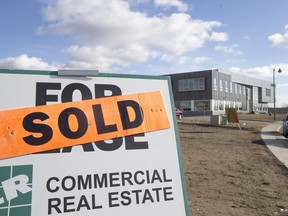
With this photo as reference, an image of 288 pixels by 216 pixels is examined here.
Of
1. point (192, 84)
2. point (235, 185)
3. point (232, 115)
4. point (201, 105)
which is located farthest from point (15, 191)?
point (192, 84)

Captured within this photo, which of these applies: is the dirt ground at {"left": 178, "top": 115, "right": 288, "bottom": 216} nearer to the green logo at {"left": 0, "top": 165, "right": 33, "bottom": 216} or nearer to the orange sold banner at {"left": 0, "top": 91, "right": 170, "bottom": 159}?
the orange sold banner at {"left": 0, "top": 91, "right": 170, "bottom": 159}

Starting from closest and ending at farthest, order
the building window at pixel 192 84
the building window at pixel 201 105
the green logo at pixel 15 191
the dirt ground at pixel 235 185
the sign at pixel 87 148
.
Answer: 1. the green logo at pixel 15 191
2. the sign at pixel 87 148
3. the dirt ground at pixel 235 185
4. the building window at pixel 201 105
5. the building window at pixel 192 84

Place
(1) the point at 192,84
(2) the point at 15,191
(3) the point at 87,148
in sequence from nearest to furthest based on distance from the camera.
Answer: (2) the point at 15,191
(3) the point at 87,148
(1) the point at 192,84

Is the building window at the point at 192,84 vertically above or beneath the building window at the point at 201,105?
above

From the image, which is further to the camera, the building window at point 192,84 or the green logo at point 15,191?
the building window at point 192,84

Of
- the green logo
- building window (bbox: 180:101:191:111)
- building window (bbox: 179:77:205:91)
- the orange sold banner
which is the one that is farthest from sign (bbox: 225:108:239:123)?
building window (bbox: 180:101:191:111)

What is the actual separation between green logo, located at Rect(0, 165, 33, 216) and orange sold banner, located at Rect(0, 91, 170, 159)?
121mm

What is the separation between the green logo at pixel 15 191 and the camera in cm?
223

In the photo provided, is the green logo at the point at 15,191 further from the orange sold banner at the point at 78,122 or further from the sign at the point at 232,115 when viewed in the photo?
the sign at the point at 232,115

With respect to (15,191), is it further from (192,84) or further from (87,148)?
(192,84)

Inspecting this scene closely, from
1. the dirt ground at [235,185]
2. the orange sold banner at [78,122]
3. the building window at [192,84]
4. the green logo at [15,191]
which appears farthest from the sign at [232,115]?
the building window at [192,84]

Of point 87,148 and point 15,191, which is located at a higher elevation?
point 87,148

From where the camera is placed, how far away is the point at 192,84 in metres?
75.1

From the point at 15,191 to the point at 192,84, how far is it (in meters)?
74.0
